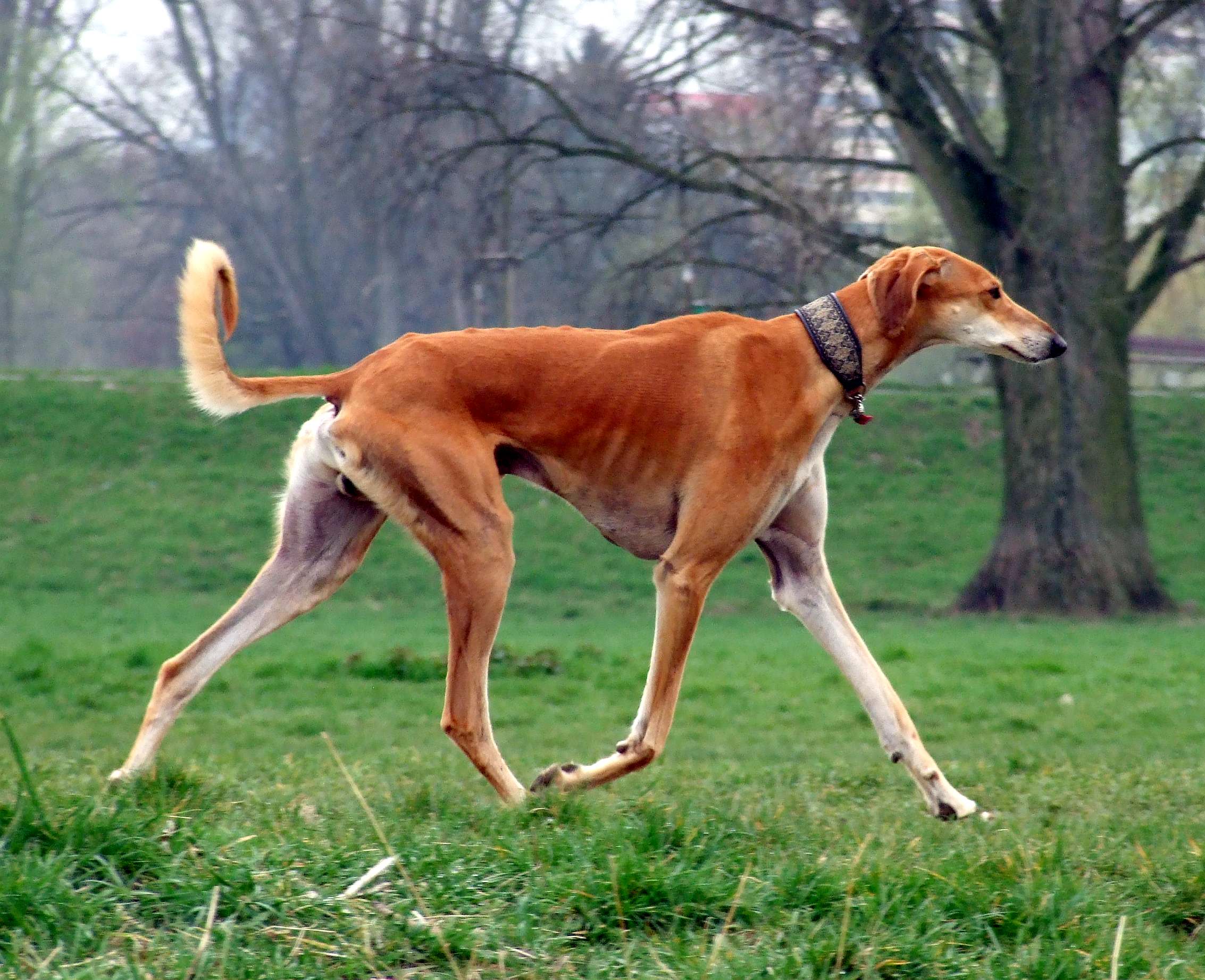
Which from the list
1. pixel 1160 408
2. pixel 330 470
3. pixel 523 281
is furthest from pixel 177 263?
pixel 330 470

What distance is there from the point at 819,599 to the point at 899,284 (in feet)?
3.51

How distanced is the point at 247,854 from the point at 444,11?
15585mm

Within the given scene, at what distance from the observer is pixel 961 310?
4.91 meters

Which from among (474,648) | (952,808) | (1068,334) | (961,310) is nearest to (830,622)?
(952,808)

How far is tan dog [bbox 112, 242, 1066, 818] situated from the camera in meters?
4.48

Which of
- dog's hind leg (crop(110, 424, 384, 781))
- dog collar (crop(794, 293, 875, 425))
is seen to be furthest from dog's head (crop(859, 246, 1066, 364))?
dog's hind leg (crop(110, 424, 384, 781))

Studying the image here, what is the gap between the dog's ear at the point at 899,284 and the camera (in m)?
4.79

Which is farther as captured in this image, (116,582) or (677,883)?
(116,582)

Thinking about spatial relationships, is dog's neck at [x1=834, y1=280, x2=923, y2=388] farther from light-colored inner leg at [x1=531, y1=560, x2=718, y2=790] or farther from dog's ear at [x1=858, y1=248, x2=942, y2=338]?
light-colored inner leg at [x1=531, y1=560, x2=718, y2=790]

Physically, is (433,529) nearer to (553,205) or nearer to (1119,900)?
(1119,900)

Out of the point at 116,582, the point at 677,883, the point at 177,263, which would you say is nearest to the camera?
the point at 677,883

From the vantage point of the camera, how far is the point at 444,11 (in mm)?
17516

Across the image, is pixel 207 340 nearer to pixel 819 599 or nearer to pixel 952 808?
pixel 819 599

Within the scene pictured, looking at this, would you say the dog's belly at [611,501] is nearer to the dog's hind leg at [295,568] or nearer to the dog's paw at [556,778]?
the dog's hind leg at [295,568]
